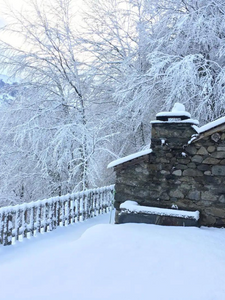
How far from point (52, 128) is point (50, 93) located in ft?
7.30

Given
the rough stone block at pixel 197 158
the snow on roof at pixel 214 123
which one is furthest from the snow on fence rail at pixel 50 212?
the snow on roof at pixel 214 123

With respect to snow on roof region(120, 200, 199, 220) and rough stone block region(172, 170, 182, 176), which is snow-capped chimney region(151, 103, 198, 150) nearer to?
rough stone block region(172, 170, 182, 176)

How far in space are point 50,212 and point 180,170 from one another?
11.4 ft

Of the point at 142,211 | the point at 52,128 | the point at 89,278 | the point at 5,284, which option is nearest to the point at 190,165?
the point at 142,211

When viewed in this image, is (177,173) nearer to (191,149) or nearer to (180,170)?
(180,170)

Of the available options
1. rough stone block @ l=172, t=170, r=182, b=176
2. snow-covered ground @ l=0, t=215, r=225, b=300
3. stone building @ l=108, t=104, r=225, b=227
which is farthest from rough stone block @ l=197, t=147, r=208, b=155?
snow-covered ground @ l=0, t=215, r=225, b=300

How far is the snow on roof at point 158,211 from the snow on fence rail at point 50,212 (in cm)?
205

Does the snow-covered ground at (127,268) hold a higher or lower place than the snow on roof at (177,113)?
lower

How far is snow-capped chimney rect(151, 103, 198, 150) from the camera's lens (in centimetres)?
564

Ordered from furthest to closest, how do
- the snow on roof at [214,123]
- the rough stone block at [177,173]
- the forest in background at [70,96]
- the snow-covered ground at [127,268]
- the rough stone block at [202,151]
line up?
the forest in background at [70,96], the rough stone block at [177,173], the rough stone block at [202,151], the snow on roof at [214,123], the snow-covered ground at [127,268]

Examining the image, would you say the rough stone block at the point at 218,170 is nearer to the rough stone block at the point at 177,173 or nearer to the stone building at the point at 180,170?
the stone building at the point at 180,170

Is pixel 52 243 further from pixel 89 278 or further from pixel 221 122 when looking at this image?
pixel 221 122

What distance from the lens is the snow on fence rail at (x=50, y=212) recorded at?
5.59m

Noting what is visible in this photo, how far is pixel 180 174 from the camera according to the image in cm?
569
